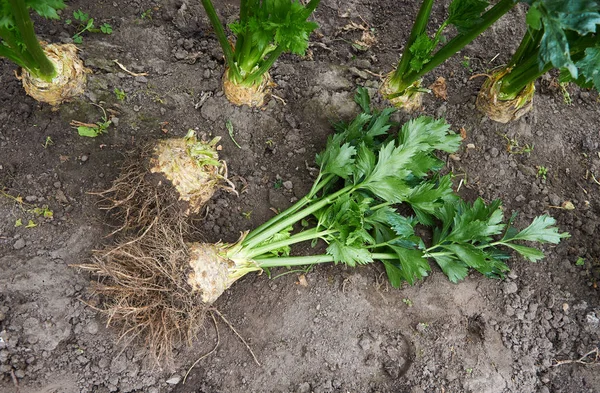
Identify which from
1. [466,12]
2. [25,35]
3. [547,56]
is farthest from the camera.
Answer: [466,12]

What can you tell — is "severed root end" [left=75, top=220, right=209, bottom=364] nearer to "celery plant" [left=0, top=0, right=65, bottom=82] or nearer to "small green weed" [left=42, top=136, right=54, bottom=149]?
"small green weed" [left=42, top=136, right=54, bottom=149]

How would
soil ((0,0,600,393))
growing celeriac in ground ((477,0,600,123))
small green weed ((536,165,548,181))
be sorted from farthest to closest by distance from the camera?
1. small green weed ((536,165,548,181))
2. soil ((0,0,600,393))
3. growing celeriac in ground ((477,0,600,123))

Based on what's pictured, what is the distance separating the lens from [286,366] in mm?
2426

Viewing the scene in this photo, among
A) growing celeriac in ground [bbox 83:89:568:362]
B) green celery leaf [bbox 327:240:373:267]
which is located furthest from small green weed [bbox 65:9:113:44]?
green celery leaf [bbox 327:240:373:267]

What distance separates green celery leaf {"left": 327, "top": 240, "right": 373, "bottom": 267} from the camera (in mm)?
2375

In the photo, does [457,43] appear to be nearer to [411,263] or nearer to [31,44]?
[411,263]

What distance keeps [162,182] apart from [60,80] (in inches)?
29.3

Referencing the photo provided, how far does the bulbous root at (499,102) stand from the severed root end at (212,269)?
1593 millimetres

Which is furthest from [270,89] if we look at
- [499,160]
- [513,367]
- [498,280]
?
[513,367]

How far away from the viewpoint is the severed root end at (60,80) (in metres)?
2.42

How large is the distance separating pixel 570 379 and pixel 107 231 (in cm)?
246

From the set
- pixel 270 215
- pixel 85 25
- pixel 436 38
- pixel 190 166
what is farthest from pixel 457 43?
pixel 85 25

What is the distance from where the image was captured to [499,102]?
2.76 meters

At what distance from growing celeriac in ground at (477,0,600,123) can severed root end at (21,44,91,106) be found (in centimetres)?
208
